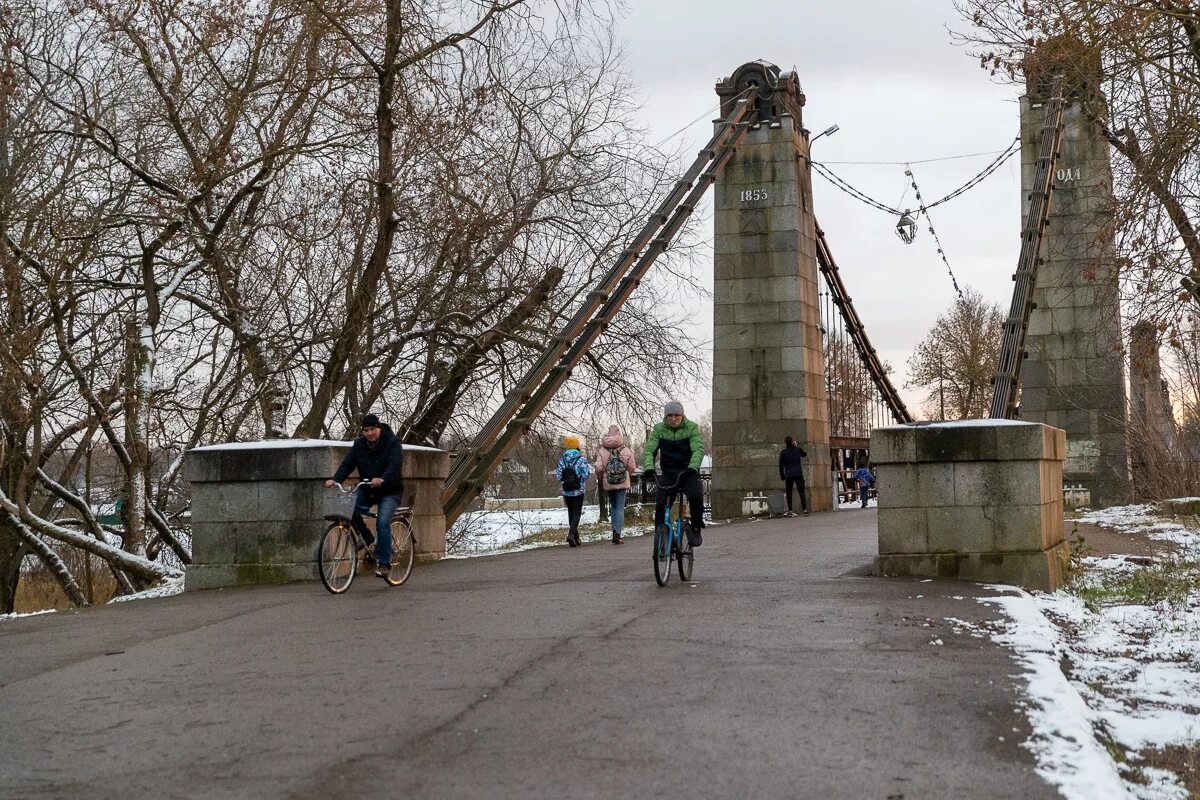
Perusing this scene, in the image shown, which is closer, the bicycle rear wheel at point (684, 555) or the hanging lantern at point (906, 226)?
the bicycle rear wheel at point (684, 555)

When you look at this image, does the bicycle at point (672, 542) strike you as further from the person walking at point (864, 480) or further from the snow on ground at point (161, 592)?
the person walking at point (864, 480)

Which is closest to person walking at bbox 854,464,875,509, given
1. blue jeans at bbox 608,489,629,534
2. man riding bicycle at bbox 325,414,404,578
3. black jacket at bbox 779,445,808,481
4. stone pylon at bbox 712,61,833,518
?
stone pylon at bbox 712,61,833,518

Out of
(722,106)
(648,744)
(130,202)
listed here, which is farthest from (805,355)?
(648,744)

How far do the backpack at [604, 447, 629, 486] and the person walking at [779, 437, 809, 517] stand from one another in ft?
26.8

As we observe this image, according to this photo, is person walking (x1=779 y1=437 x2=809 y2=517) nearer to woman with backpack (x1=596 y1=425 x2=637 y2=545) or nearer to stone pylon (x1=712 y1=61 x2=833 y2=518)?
stone pylon (x1=712 y1=61 x2=833 y2=518)

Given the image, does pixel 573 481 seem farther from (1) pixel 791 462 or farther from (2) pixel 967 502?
(1) pixel 791 462

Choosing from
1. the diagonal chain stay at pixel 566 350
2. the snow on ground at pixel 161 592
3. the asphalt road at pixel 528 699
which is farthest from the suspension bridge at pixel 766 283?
the asphalt road at pixel 528 699

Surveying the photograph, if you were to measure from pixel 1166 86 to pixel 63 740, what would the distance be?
850 centimetres

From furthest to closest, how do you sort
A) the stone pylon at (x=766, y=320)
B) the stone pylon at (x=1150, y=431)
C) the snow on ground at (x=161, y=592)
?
the stone pylon at (x=766, y=320)
the stone pylon at (x=1150, y=431)
the snow on ground at (x=161, y=592)

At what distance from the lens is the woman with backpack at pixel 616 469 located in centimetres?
1608

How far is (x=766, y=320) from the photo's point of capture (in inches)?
993

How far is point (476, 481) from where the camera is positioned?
15602mm

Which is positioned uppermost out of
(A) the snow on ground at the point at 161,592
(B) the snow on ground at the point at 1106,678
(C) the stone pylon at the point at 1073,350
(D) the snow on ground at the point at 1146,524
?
(C) the stone pylon at the point at 1073,350

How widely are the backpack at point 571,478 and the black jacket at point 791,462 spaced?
26.6 ft
